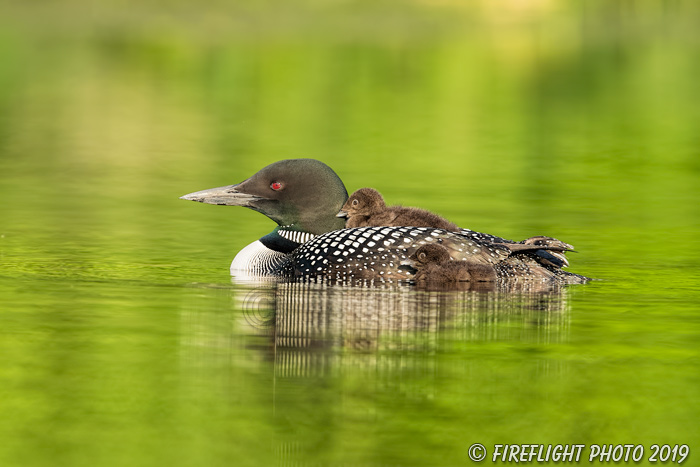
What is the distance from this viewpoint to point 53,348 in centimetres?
657

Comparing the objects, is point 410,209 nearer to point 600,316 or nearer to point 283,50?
point 600,316

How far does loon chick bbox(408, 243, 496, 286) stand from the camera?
791 cm

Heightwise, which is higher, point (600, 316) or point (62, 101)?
point (62, 101)

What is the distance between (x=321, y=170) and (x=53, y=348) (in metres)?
2.70

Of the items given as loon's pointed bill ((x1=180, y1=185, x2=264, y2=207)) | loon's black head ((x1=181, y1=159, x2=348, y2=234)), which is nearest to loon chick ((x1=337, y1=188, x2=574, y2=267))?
loon's black head ((x1=181, y1=159, x2=348, y2=234))

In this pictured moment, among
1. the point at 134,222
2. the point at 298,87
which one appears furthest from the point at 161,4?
the point at 134,222

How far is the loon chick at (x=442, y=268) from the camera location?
791 cm

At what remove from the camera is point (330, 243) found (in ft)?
27.0

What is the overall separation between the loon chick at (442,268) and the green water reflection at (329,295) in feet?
0.60

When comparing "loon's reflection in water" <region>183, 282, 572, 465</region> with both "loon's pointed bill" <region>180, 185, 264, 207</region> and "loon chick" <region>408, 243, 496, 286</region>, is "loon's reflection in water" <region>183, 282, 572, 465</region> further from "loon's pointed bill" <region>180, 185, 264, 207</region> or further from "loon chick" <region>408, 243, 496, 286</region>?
"loon's pointed bill" <region>180, 185, 264, 207</region>

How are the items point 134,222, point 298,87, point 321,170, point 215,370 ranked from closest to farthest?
1. point 215,370
2. point 321,170
3. point 134,222
4. point 298,87

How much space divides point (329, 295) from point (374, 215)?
3.94ft

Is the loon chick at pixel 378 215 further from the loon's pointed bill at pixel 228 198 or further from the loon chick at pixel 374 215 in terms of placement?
the loon's pointed bill at pixel 228 198

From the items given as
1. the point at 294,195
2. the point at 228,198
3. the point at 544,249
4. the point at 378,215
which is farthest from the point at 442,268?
the point at 228,198
